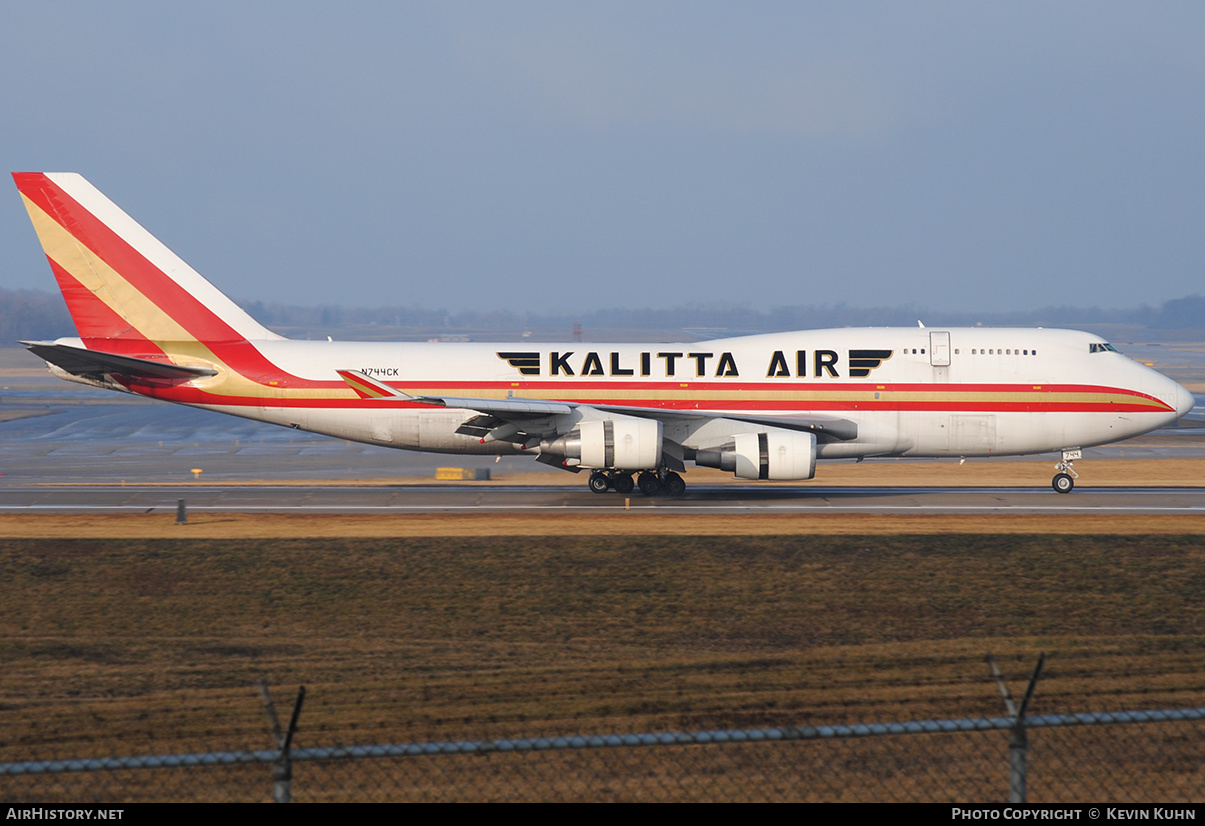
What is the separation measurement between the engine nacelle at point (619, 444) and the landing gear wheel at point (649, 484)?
2223mm

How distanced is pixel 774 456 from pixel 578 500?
20.7 ft

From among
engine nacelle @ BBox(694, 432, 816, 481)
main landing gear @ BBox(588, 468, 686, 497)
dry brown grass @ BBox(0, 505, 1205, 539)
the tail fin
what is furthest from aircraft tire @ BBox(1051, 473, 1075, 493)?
the tail fin

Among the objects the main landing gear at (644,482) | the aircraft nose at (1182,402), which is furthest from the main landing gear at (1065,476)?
the main landing gear at (644,482)

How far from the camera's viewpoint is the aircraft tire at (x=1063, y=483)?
3453cm

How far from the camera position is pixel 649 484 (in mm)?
33156

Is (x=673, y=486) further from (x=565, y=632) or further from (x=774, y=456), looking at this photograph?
(x=565, y=632)

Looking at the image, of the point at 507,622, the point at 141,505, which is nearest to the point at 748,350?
the point at 507,622

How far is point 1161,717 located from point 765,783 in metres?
4.36

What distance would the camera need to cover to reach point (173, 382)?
33250 millimetres

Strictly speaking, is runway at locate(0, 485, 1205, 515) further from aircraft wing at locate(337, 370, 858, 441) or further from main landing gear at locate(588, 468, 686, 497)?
aircraft wing at locate(337, 370, 858, 441)

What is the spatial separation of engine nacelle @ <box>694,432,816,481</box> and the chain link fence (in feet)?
60.8

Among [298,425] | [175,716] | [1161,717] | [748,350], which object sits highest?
[748,350]

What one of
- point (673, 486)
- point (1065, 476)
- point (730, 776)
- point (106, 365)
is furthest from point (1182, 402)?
point (106, 365)

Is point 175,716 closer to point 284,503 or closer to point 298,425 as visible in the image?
point 284,503
